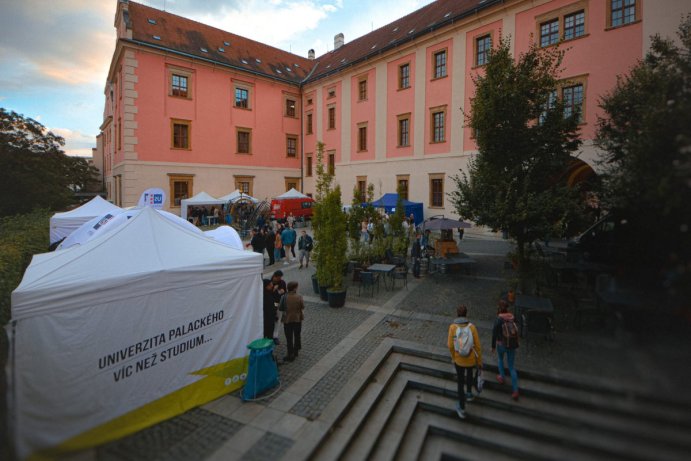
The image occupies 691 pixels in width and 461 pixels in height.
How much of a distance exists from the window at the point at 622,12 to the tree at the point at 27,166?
99.2 feet

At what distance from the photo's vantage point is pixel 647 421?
72.1 inches

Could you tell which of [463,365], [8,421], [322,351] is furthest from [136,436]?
[463,365]

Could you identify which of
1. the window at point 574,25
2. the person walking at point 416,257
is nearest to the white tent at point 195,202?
the person walking at point 416,257

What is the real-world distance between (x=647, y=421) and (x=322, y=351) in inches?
240

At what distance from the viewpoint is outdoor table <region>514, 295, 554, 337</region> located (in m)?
7.14

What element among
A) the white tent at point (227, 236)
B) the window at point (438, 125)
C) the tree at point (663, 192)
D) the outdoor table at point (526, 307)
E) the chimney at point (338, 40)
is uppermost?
the chimney at point (338, 40)

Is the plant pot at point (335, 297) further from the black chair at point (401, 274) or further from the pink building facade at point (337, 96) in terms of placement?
the pink building facade at point (337, 96)

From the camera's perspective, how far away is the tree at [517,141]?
9.23 meters

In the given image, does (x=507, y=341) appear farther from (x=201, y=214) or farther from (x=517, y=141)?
(x=201, y=214)

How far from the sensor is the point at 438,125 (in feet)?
83.8

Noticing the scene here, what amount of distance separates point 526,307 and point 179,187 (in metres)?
28.6

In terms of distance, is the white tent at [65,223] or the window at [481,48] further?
the window at [481,48]

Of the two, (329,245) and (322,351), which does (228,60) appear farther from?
(322,351)

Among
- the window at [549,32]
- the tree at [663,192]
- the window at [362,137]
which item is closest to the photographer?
the tree at [663,192]
